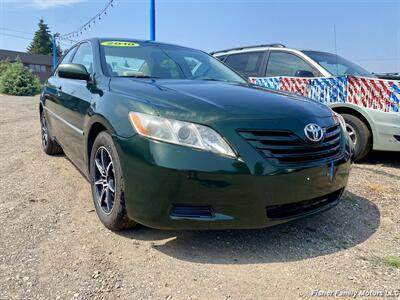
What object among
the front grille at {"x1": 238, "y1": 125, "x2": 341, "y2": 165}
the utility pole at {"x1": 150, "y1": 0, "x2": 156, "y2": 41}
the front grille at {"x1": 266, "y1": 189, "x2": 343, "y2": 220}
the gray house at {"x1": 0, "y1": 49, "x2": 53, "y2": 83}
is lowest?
the gray house at {"x1": 0, "y1": 49, "x2": 53, "y2": 83}

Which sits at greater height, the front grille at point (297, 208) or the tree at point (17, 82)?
the front grille at point (297, 208)

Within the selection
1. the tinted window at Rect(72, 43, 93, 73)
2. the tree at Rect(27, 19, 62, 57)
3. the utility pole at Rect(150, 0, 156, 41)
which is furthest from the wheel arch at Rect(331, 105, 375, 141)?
the tree at Rect(27, 19, 62, 57)

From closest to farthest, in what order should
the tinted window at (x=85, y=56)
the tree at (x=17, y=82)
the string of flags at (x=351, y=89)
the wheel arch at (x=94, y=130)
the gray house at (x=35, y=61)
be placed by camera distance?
1. the wheel arch at (x=94, y=130)
2. the tinted window at (x=85, y=56)
3. the string of flags at (x=351, y=89)
4. the tree at (x=17, y=82)
5. the gray house at (x=35, y=61)

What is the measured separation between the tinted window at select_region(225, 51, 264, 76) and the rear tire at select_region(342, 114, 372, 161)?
1920 millimetres

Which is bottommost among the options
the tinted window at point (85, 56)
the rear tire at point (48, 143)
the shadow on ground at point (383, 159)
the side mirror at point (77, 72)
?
the shadow on ground at point (383, 159)

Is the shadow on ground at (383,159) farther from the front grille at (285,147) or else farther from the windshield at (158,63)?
the front grille at (285,147)

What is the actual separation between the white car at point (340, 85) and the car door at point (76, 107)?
318 centimetres

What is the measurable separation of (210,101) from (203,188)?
66 centimetres

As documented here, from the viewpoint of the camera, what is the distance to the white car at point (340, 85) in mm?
4934

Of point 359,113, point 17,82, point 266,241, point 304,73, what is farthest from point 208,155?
point 17,82

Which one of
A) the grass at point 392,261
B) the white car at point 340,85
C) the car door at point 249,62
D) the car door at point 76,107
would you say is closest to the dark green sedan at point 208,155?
the car door at point 76,107

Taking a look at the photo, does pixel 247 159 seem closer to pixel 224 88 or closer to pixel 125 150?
pixel 125 150

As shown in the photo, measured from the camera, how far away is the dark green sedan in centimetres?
230

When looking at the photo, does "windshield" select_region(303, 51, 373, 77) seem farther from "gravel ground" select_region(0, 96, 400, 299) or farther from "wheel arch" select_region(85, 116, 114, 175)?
"wheel arch" select_region(85, 116, 114, 175)
